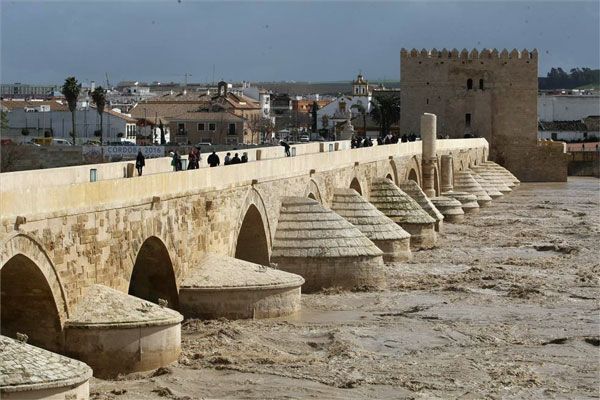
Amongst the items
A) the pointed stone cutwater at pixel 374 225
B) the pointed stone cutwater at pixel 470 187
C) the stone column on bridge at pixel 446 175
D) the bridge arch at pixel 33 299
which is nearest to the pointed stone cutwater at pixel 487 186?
the pointed stone cutwater at pixel 470 187

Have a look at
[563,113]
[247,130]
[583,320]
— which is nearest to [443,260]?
[583,320]

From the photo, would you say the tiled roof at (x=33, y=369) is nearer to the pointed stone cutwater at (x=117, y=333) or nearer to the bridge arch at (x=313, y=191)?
the pointed stone cutwater at (x=117, y=333)

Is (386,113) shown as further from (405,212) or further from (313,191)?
(313,191)

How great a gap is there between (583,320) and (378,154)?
1577 cm

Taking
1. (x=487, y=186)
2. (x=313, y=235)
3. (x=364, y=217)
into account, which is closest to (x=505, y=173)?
(x=487, y=186)

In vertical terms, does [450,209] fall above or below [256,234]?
below

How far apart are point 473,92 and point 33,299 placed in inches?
1877

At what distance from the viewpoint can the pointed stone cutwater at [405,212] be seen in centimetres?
3372

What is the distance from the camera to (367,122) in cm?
8381

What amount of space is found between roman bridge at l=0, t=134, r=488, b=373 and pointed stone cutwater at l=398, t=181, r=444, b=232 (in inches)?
343

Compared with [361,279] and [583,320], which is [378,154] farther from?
[583,320]

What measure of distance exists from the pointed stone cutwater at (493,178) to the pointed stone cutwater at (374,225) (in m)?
25.7

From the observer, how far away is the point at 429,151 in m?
46.2

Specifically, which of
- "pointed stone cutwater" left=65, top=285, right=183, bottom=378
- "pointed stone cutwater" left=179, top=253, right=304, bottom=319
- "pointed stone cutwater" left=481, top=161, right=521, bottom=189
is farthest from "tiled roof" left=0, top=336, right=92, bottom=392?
"pointed stone cutwater" left=481, top=161, right=521, bottom=189
